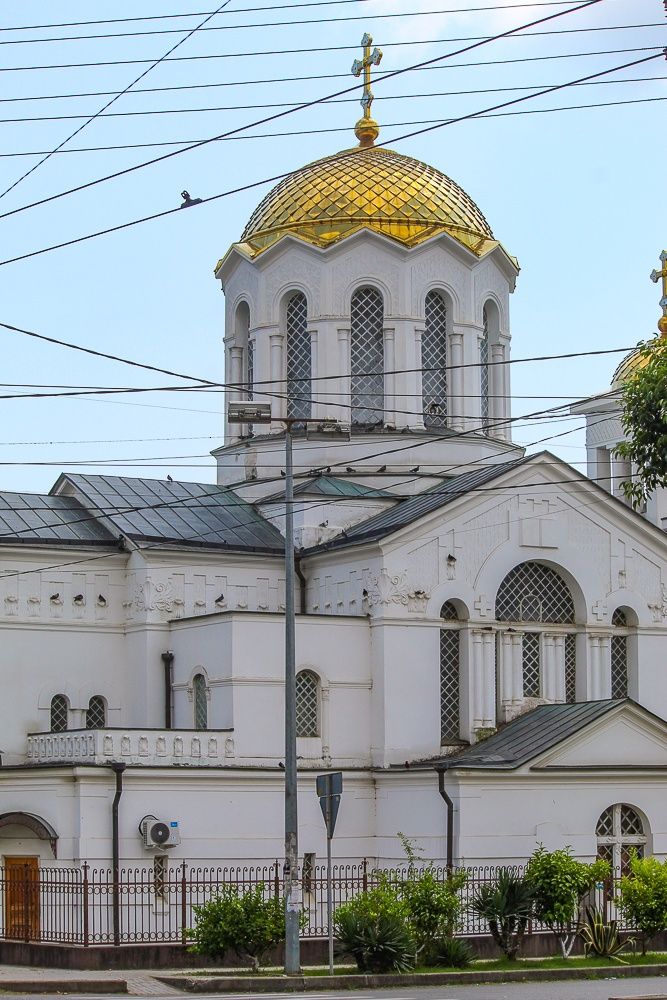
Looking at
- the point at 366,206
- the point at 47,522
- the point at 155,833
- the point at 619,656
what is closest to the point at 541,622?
the point at 619,656

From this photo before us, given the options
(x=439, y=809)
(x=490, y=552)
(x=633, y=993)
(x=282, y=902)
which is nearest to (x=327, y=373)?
(x=490, y=552)

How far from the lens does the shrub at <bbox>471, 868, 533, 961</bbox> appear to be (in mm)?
26625

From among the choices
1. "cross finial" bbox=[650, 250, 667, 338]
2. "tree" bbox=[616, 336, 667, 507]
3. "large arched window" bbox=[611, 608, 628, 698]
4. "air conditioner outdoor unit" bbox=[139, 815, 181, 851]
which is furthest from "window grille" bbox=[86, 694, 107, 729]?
"cross finial" bbox=[650, 250, 667, 338]

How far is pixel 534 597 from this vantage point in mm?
34719

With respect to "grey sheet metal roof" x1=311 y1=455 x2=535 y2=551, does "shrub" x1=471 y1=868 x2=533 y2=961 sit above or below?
below

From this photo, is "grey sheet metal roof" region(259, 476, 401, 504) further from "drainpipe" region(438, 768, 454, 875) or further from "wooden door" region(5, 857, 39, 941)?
"wooden door" region(5, 857, 39, 941)

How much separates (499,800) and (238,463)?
10008 mm

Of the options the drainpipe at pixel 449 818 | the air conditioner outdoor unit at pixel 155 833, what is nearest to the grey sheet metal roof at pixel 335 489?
the drainpipe at pixel 449 818

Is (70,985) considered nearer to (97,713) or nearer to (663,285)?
(97,713)

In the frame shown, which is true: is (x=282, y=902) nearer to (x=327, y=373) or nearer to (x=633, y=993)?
(x=633, y=993)

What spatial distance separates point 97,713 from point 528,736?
25.0 feet

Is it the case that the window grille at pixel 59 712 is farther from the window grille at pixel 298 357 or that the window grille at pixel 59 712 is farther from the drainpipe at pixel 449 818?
the window grille at pixel 298 357

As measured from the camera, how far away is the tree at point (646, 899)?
26828mm

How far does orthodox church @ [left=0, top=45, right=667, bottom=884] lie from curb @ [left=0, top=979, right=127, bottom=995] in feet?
19.9
